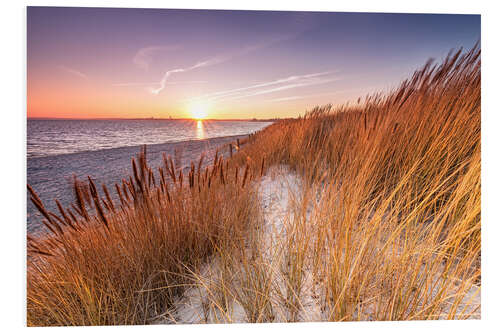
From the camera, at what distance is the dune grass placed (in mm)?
990

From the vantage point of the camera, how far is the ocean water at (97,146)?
1439 mm

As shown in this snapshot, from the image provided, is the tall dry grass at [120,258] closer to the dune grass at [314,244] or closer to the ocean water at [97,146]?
the dune grass at [314,244]

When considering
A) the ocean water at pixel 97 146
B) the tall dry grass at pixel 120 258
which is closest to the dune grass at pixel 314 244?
the tall dry grass at pixel 120 258

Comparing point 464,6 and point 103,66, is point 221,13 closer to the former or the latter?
point 103,66

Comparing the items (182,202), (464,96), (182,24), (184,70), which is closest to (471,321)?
(464,96)

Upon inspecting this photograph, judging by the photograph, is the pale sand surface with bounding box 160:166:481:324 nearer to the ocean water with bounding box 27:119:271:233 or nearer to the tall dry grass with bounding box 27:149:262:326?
the tall dry grass with bounding box 27:149:262:326

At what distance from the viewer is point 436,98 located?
1.46 m

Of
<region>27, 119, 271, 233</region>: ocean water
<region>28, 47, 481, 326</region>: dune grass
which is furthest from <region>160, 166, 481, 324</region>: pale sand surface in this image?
<region>27, 119, 271, 233</region>: ocean water

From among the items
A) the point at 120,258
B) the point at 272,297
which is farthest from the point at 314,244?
the point at 120,258

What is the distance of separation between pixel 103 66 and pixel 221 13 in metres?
0.82

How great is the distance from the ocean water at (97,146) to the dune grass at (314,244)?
0.39m

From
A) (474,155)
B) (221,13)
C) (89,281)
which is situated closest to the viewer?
(89,281)

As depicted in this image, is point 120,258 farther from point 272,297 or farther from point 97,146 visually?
point 97,146

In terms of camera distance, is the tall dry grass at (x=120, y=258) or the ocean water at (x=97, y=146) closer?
the tall dry grass at (x=120, y=258)
